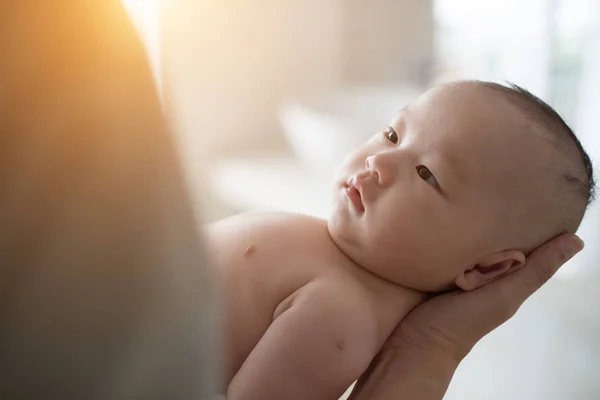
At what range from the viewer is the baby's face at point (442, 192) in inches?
25.8

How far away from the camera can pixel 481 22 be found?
1.09 m

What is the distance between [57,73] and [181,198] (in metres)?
0.06

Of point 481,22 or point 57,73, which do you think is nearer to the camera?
point 57,73

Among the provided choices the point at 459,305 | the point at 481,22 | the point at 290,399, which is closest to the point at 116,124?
the point at 290,399

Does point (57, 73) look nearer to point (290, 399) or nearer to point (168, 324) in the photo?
point (168, 324)

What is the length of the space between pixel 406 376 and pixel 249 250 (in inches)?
8.7

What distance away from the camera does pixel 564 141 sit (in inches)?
26.5

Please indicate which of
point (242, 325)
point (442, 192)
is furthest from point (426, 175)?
point (242, 325)

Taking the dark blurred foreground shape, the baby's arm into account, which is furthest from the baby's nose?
the dark blurred foreground shape

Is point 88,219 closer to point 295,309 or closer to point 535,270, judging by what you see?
point 295,309

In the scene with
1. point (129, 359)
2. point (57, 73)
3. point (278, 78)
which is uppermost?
point (57, 73)

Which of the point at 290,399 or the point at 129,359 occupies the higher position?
Result: the point at 129,359

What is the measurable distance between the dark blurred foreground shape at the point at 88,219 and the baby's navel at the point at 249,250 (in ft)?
1.37

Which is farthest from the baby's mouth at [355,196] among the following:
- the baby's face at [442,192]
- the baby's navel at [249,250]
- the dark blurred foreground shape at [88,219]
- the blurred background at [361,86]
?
the dark blurred foreground shape at [88,219]
